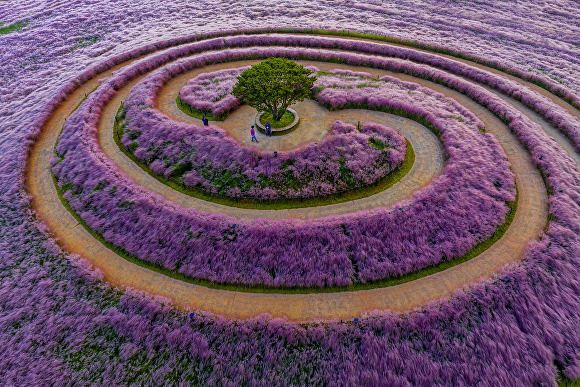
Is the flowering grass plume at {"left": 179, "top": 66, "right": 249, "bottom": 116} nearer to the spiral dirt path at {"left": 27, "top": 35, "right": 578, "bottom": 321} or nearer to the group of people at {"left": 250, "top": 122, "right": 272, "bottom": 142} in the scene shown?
the group of people at {"left": 250, "top": 122, "right": 272, "bottom": 142}

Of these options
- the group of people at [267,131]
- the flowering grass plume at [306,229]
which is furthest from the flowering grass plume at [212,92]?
the flowering grass plume at [306,229]

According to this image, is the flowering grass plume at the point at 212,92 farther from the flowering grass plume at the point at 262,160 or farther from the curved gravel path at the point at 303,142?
the flowering grass plume at the point at 262,160

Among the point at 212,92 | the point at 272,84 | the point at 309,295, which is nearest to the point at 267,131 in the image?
the point at 272,84

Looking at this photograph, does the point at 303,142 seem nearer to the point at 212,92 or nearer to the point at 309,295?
Answer: the point at 212,92

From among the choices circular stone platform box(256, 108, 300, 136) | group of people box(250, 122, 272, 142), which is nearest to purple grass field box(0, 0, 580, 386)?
circular stone platform box(256, 108, 300, 136)

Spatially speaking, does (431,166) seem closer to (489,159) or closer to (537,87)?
(489,159)

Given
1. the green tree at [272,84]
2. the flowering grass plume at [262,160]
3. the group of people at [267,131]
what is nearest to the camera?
the flowering grass plume at [262,160]
